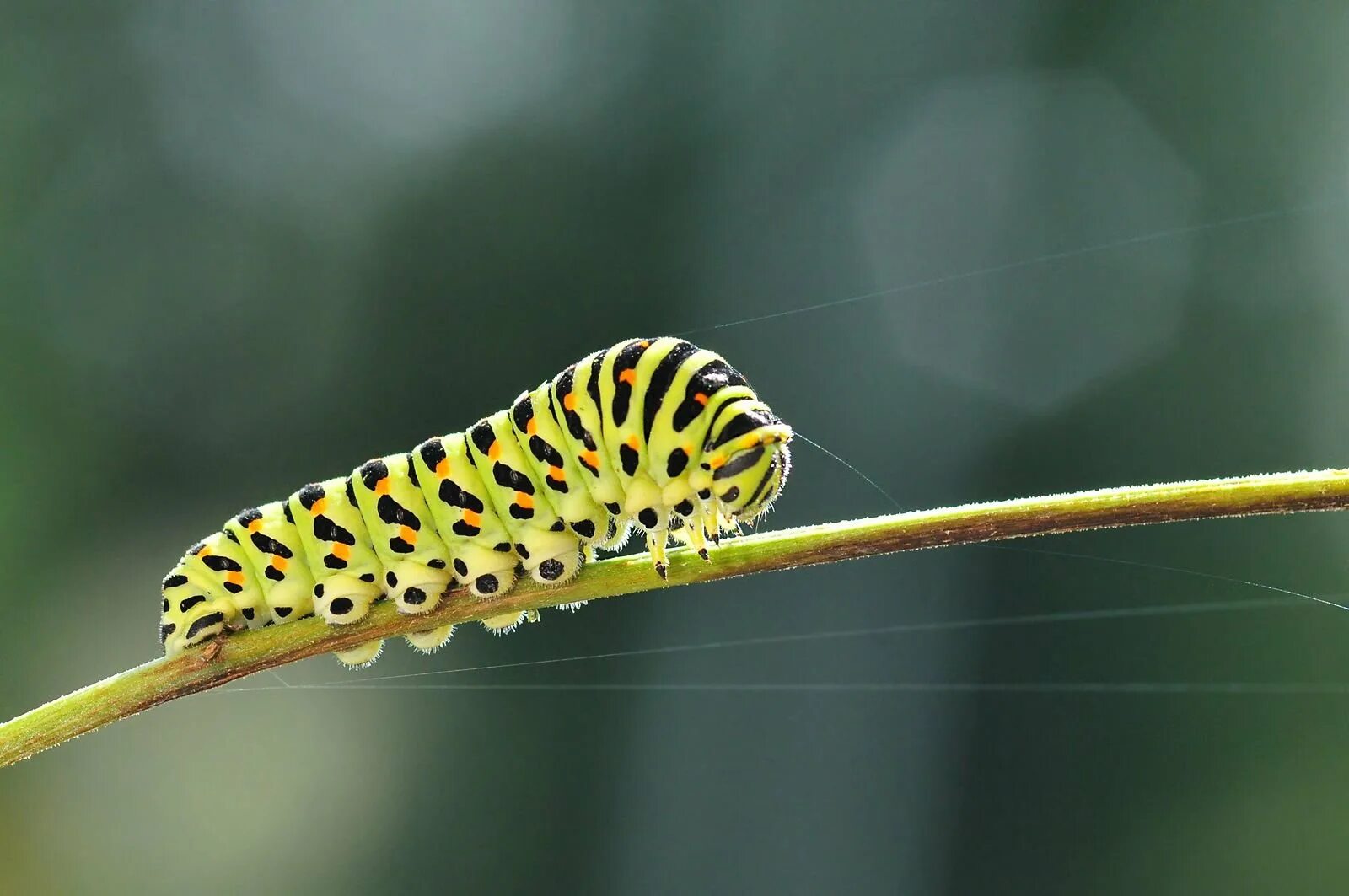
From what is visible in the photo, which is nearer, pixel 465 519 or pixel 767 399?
pixel 465 519

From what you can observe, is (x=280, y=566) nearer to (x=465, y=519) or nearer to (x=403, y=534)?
(x=403, y=534)

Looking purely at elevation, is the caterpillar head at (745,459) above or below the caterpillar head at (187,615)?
above

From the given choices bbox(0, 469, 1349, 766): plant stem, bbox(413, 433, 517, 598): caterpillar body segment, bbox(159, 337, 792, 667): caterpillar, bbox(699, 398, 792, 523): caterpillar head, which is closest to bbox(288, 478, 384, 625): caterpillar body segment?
bbox(159, 337, 792, 667): caterpillar

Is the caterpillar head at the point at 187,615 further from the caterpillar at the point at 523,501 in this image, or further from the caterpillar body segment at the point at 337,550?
the caterpillar body segment at the point at 337,550

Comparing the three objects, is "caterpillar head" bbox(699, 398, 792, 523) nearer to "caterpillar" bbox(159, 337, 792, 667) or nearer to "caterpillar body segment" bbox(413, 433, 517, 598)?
"caterpillar" bbox(159, 337, 792, 667)

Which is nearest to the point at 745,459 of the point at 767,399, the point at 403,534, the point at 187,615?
the point at 403,534

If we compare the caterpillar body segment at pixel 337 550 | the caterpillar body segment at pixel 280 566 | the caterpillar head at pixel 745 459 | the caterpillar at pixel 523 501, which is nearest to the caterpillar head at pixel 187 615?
the caterpillar at pixel 523 501

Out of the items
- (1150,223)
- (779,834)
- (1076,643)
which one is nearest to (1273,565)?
(1076,643)
